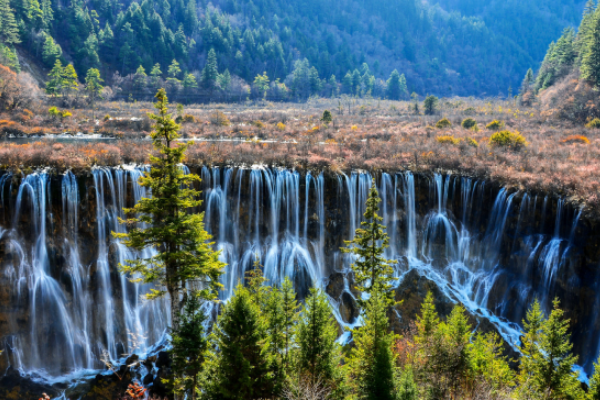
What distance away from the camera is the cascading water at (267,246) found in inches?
1087

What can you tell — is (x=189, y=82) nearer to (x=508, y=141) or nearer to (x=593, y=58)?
(x=508, y=141)

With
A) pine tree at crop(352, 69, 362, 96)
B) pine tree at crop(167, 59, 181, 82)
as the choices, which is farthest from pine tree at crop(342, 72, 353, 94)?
pine tree at crop(167, 59, 181, 82)

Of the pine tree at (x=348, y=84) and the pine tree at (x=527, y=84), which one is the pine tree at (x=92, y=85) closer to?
the pine tree at (x=348, y=84)

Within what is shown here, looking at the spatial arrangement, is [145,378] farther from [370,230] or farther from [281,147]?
[281,147]

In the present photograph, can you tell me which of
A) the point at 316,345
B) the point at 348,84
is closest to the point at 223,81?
the point at 348,84

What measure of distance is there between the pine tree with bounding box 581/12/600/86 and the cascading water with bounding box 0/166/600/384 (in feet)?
135

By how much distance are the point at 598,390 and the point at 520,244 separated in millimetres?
15603

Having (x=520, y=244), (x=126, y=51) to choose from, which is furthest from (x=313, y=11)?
(x=520, y=244)

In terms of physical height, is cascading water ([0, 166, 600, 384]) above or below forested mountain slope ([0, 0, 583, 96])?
below

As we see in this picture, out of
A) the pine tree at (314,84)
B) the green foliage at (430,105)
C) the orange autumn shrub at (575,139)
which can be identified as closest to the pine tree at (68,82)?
the green foliage at (430,105)

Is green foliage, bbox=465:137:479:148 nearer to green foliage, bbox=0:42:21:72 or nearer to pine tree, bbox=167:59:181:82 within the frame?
green foliage, bbox=0:42:21:72

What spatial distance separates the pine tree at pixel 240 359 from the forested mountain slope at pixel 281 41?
83.5m

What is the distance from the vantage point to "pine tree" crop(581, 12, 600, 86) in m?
60.2

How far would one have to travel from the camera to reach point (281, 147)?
139 feet
